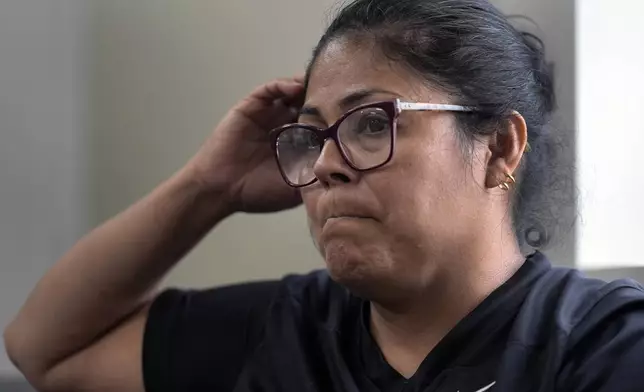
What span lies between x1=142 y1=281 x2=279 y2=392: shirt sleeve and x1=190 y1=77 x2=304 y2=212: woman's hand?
163 millimetres

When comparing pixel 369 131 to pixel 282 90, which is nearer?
pixel 369 131

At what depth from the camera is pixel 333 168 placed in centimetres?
97

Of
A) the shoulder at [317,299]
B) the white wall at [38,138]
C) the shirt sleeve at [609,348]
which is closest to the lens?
the shirt sleeve at [609,348]

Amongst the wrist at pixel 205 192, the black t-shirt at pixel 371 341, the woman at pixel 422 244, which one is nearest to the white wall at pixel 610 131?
the woman at pixel 422 244

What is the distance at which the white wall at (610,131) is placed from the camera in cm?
123

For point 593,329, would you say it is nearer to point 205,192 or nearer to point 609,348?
point 609,348

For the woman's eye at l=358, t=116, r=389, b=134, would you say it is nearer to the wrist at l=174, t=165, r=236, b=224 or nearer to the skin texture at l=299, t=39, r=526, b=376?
the skin texture at l=299, t=39, r=526, b=376

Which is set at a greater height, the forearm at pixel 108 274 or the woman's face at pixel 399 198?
the woman's face at pixel 399 198

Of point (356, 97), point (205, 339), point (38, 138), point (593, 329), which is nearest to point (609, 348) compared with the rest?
point (593, 329)

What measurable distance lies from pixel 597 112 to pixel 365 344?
1.92 feet

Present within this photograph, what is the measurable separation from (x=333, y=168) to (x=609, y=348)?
40 cm

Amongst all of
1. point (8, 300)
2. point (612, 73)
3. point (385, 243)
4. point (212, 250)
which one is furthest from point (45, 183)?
point (612, 73)

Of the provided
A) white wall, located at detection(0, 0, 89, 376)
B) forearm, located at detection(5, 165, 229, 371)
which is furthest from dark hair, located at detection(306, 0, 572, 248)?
white wall, located at detection(0, 0, 89, 376)

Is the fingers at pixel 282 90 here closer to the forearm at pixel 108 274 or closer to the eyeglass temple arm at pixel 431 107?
the forearm at pixel 108 274
